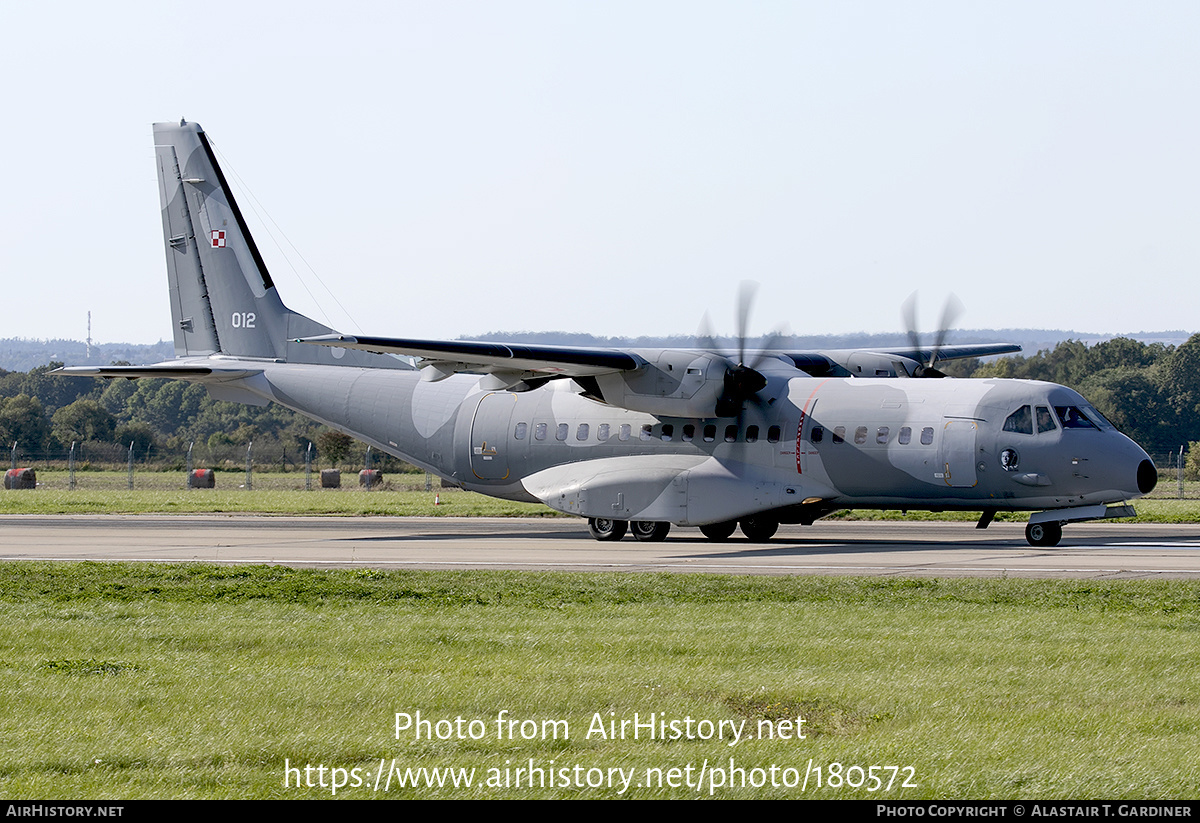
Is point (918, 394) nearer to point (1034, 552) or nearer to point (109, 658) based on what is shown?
point (1034, 552)

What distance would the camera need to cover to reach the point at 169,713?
966 cm

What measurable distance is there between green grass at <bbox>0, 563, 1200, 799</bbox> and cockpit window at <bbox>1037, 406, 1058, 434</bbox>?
7.37m

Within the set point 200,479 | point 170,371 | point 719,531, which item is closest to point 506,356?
point 719,531

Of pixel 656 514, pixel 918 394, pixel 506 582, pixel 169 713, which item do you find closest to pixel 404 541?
pixel 656 514

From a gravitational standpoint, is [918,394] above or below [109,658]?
above

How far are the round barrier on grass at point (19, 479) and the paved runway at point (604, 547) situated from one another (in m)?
18.5

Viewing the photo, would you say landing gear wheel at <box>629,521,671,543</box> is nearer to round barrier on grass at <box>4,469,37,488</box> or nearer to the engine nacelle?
the engine nacelle

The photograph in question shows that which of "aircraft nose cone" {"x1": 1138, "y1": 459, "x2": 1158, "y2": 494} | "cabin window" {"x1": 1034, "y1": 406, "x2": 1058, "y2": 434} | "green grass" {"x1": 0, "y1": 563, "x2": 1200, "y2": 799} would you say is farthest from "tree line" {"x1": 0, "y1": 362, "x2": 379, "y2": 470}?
"green grass" {"x1": 0, "y1": 563, "x2": 1200, "y2": 799}

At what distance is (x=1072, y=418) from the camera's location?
82.1ft

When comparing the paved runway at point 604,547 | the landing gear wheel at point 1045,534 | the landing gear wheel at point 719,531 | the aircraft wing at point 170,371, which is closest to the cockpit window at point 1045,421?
the landing gear wheel at point 1045,534

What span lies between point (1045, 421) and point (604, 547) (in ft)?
29.3

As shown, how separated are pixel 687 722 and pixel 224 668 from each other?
4.52 meters

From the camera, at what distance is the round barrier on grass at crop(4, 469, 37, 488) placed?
5188 centimetres

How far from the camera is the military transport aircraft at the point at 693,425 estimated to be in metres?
25.1
